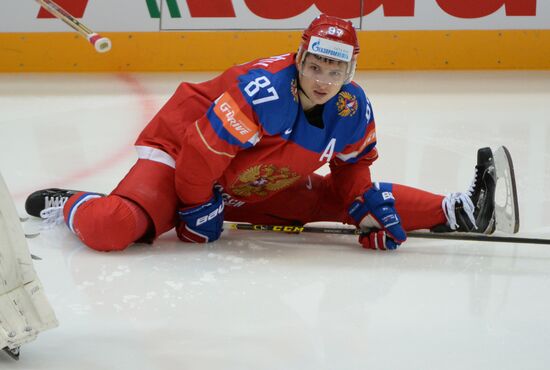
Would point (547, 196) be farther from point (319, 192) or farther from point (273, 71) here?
point (273, 71)

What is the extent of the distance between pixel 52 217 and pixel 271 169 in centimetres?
77

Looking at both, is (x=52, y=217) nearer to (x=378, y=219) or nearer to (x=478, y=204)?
(x=378, y=219)

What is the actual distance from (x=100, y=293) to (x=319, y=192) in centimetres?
97

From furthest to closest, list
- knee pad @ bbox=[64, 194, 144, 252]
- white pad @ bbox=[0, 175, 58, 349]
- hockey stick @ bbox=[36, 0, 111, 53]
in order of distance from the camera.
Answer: hockey stick @ bbox=[36, 0, 111, 53]
knee pad @ bbox=[64, 194, 144, 252]
white pad @ bbox=[0, 175, 58, 349]

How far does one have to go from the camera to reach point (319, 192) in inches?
128

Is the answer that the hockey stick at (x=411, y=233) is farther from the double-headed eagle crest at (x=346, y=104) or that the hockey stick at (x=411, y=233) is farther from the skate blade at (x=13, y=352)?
the skate blade at (x=13, y=352)

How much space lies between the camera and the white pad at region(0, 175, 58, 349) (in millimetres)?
1928

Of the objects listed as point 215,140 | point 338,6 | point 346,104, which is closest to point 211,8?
point 338,6

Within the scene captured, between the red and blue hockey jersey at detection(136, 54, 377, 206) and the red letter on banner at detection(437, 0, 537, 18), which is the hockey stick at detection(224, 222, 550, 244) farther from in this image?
the red letter on banner at detection(437, 0, 537, 18)

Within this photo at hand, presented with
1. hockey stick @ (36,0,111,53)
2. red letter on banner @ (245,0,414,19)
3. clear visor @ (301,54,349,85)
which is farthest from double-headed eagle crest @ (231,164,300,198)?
red letter on banner @ (245,0,414,19)

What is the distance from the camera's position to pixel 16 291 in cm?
197

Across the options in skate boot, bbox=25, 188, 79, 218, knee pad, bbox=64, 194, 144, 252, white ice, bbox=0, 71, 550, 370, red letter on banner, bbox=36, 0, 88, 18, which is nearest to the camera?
white ice, bbox=0, 71, 550, 370

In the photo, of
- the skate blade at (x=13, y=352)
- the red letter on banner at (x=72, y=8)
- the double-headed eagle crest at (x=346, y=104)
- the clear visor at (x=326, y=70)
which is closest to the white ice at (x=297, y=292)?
the skate blade at (x=13, y=352)

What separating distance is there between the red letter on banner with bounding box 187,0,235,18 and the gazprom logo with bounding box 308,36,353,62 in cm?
328
